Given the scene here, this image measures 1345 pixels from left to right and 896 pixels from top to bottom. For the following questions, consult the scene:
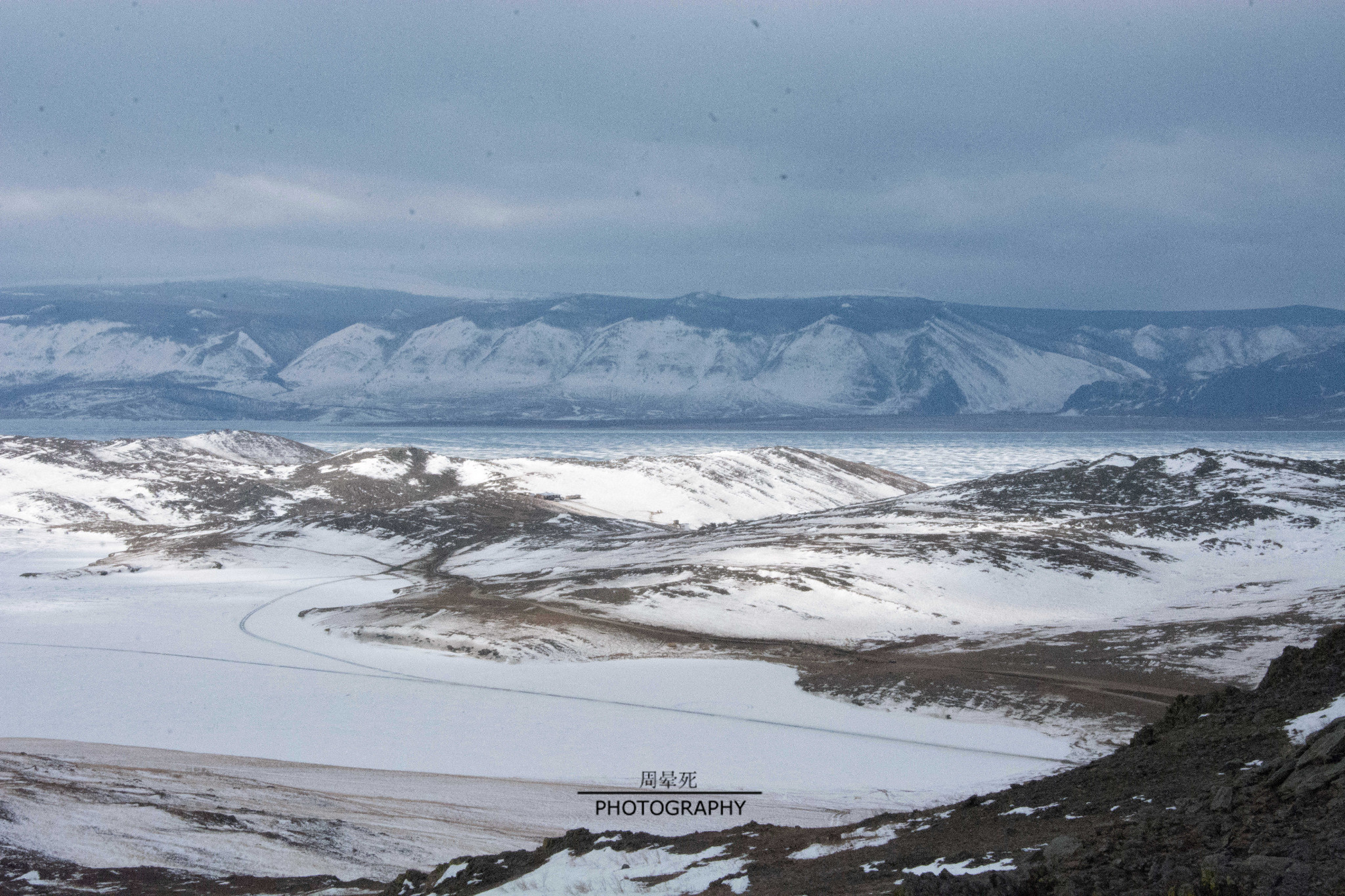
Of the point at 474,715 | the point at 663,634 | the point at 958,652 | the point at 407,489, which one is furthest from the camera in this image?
the point at 407,489

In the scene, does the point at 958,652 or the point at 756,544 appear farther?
the point at 756,544

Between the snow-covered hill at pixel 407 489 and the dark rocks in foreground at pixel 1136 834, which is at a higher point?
the dark rocks in foreground at pixel 1136 834

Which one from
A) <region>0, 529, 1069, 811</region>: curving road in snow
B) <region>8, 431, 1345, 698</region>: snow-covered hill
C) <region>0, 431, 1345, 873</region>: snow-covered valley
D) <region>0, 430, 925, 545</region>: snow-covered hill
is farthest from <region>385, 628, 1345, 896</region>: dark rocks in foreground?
<region>0, 430, 925, 545</region>: snow-covered hill

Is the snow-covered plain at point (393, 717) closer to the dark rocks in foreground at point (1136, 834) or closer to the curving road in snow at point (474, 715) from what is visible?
the curving road in snow at point (474, 715)

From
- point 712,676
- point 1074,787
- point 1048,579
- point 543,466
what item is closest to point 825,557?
point 1048,579

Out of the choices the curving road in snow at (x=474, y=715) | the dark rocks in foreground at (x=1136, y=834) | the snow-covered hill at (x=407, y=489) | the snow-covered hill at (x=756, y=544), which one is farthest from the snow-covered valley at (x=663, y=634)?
the dark rocks in foreground at (x=1136, y=834)

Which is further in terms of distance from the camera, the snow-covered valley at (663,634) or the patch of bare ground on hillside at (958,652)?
the patch of bare ground on hillside at (958,652)

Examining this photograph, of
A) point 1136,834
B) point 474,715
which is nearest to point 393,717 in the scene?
point 474,715

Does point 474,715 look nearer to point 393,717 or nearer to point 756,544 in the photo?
point 393,717

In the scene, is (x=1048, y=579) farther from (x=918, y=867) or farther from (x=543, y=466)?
(x=543, y=466)

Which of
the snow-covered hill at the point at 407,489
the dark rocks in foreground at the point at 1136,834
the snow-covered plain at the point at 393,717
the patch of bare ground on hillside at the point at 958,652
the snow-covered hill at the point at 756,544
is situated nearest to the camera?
the dark rocks in foreground at the point at 1136,834

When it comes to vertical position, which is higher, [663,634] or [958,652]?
[958,652]
